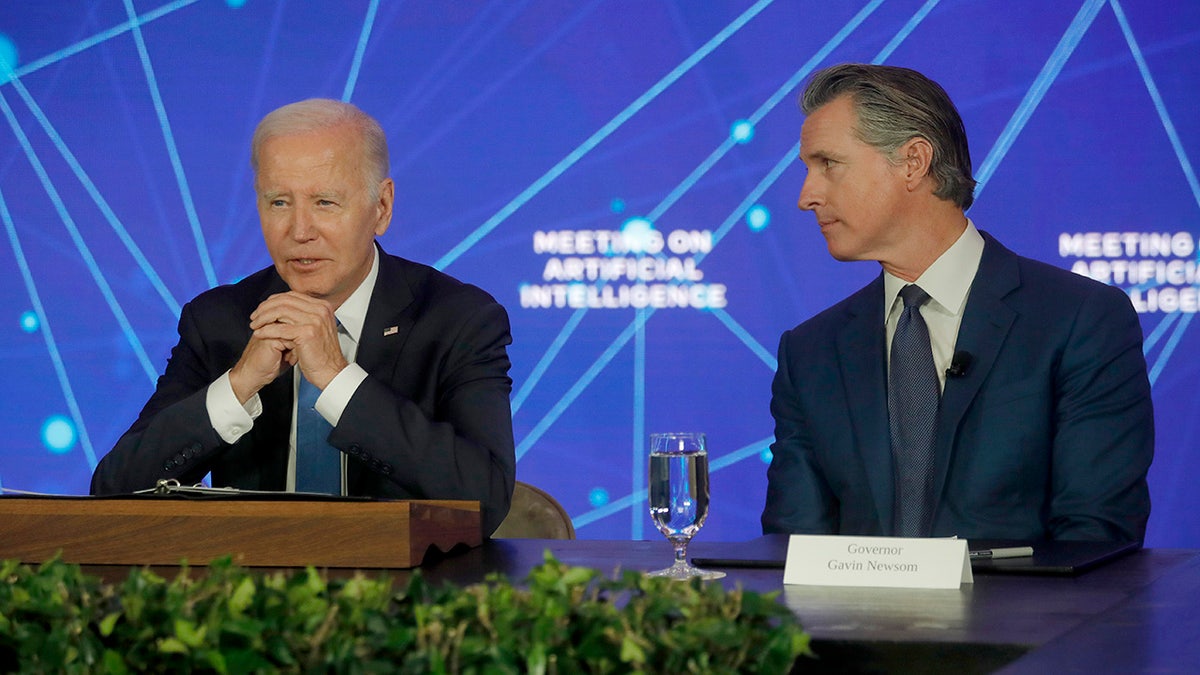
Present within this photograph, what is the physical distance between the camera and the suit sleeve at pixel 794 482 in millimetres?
2811

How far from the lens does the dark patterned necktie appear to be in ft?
8.96

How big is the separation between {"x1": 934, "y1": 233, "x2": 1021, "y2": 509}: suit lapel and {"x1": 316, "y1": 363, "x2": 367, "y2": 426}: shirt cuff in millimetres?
1076

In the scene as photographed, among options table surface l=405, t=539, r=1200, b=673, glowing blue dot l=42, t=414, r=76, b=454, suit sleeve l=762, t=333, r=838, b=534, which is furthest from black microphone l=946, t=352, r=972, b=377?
glowing blue dot l=42, t=414, r=76, b=454

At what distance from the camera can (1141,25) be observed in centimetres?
432

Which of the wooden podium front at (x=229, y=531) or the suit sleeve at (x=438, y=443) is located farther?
the suit sleeve at (x=438, y=443)

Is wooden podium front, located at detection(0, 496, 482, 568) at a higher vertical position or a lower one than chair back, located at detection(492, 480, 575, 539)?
lower

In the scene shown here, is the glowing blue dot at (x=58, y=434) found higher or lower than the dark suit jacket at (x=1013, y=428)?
higher

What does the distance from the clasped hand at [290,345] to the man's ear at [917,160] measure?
3.98 feet

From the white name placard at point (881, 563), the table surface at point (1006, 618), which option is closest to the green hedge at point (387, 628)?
the table surface at point (1006, 618)

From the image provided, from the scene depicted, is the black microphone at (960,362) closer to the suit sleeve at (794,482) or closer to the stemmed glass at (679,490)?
the suit sleeve at (794,482)

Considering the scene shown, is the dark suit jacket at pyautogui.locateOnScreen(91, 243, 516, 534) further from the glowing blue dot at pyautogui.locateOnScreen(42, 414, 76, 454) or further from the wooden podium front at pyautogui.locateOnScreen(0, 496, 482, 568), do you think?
the glowing blue dot at pyautogui.locateOnScreen(42, 414, 76, 454)

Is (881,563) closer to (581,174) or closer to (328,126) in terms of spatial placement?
(328,126)

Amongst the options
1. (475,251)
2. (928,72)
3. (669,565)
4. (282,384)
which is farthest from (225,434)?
(928,72)

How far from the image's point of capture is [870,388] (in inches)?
111
